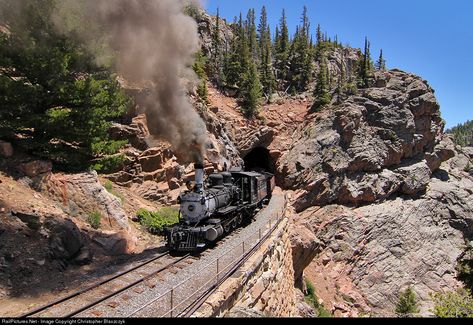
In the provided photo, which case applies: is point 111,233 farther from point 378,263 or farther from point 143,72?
point 378,263

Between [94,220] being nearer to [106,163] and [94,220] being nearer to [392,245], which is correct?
[106,163]

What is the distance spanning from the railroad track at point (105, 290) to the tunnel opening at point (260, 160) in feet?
85.2

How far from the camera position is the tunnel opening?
3808 centimetres

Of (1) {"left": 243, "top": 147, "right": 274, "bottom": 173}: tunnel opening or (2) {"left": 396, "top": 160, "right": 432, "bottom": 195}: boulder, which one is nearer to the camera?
(2) {"left": 396, "top": 160, "right": 432, "bottom": 195}: boulder

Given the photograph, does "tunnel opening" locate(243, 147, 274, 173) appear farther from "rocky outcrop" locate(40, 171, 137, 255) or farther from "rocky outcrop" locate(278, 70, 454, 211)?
"rocky outcrop" locate(40, 171, 137, 255)

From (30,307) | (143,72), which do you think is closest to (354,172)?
(143,72)

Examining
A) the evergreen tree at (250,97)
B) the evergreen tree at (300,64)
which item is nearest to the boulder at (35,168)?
the evergreen tree at (250,97)

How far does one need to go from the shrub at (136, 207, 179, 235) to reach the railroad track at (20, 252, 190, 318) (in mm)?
5548

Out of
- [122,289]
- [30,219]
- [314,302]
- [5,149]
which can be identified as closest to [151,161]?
[5,149]

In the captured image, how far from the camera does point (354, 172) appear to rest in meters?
36.5

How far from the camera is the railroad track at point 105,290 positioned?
806cm

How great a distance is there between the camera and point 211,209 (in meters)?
14.6

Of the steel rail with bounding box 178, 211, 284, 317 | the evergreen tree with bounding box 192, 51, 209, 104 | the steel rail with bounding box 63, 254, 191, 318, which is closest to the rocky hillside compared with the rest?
the evergreen tree with bounding box 192, 51, 209, 104

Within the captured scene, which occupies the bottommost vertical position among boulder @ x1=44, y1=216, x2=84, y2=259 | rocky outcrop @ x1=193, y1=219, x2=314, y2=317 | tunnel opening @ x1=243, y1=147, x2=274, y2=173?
rocky outcrop @ x1=193, y1=219, x2=314, y2=317
